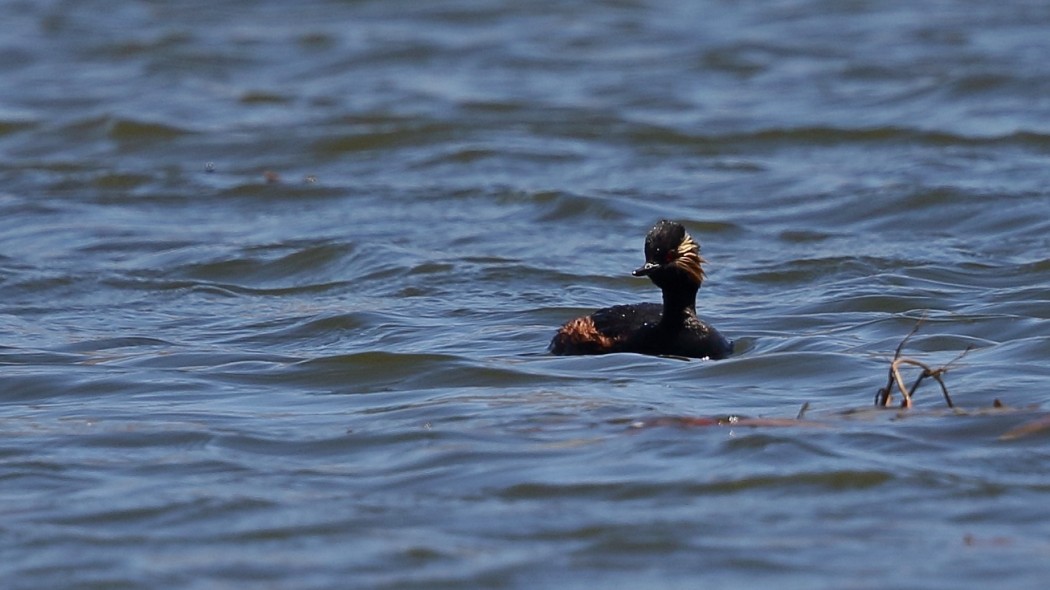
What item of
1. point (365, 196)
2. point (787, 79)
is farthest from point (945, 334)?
point (787, 79)

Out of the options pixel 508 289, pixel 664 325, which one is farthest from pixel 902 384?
pixel 508 289

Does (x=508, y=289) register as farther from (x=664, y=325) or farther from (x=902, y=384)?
(x=902, y=384)

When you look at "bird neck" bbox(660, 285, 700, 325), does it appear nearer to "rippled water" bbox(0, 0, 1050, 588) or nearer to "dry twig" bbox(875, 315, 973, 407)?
"rippled water" bbox(0, 0, 1050, 588)

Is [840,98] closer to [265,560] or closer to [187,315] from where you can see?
[187,315]

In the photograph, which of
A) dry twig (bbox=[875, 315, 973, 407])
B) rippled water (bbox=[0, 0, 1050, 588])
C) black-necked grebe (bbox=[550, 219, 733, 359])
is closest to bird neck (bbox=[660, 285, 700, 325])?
black-necked grebe (bbox=[550, 219, 733, 359])

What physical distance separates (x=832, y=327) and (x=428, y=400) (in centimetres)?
293

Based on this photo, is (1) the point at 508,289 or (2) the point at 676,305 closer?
(2) the point at 676,305

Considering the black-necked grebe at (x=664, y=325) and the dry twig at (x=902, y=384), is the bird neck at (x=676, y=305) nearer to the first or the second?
the black-necked grebe at (x=664, y=325)

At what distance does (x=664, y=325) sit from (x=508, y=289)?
8.31 ft

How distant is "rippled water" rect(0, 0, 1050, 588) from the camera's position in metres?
6.80

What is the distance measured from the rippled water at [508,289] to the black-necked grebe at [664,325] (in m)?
0.25

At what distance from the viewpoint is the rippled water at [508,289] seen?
6.80 metres

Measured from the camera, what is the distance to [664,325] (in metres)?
10.2

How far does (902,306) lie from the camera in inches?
453
